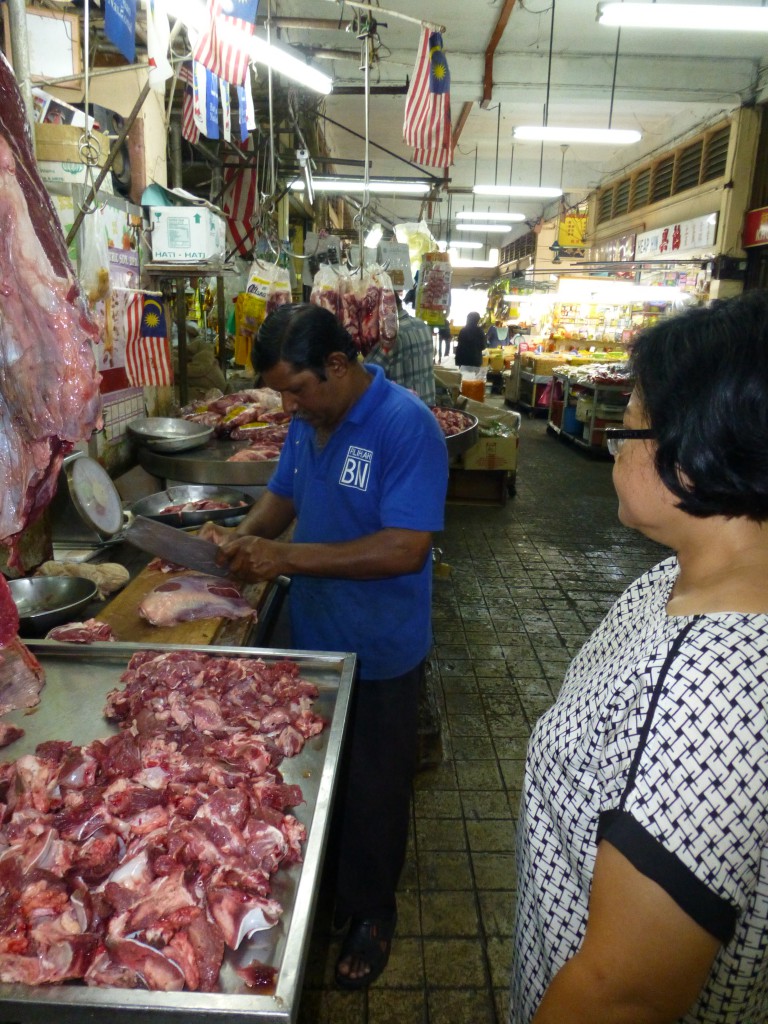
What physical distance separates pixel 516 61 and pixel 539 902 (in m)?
11.3

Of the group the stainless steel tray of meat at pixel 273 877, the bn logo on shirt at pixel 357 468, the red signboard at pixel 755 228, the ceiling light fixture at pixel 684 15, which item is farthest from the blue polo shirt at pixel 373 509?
the red signboard at pixel 755 228

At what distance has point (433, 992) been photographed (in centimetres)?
262

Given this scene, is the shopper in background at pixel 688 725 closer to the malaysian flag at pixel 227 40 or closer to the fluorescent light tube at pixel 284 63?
the malaysian flag at pixel 227 40

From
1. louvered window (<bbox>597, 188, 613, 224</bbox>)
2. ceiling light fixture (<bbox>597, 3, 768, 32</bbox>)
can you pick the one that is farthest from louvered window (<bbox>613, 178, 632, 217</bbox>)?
ceiling light fixture (<bbox>597, 3, 768, 32</bbox>)

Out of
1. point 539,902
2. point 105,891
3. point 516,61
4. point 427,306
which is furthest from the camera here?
point 516,61

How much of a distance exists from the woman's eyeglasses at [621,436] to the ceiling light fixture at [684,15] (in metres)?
6.31

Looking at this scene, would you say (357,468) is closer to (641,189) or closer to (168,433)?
(168,433)

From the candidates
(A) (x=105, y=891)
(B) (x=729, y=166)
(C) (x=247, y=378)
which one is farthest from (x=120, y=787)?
(B) (x=729, y=166)

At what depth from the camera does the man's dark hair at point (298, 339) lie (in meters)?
2.36

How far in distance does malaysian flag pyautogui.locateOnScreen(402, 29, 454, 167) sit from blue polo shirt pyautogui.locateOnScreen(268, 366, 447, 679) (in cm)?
393

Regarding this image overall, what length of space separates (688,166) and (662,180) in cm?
130

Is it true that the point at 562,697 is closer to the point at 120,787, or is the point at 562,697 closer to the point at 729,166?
the point at 120,787

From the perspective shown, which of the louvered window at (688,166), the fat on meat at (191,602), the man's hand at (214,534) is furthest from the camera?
the louvered window at (688,166)

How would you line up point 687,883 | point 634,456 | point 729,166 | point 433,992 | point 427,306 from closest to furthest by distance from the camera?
point 687,883, point 634,456, point 433,992, point 427,306, point 729,166
